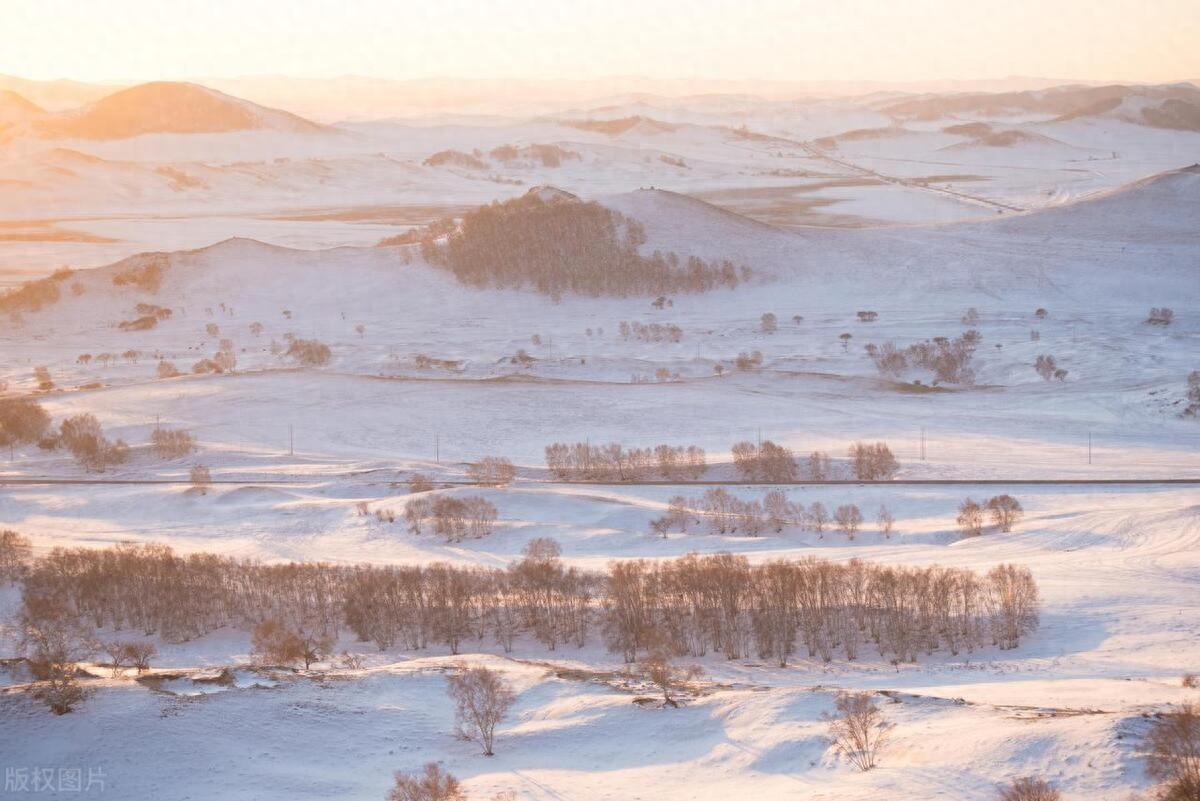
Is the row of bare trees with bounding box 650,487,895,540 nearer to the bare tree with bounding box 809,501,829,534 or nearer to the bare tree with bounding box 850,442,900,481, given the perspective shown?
the bare tree with bounding box 809,501,829,534

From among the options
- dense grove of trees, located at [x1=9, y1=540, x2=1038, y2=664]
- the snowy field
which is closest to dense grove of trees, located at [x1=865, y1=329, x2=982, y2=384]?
the snowy field

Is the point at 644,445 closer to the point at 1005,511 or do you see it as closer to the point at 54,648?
the point at 1005,511

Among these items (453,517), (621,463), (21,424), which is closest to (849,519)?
(621,463)

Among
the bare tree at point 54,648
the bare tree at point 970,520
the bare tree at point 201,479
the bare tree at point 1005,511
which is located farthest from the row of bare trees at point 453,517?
the bare tree at point 1005,511

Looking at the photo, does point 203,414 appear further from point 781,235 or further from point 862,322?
point 781,235

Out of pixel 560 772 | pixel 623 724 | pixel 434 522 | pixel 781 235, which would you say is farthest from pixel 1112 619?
pixel 781 235

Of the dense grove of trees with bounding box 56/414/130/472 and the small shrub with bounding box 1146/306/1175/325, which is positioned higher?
the small shrub with bounding box 1146/306/1175/325
